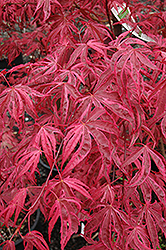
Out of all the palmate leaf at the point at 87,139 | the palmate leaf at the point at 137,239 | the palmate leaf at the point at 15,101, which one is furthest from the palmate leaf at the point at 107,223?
the palmate leaf at the point at 15,101

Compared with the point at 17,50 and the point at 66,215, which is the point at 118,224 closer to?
the point at 66,215

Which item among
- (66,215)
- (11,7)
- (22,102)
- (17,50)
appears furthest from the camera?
(17,50)

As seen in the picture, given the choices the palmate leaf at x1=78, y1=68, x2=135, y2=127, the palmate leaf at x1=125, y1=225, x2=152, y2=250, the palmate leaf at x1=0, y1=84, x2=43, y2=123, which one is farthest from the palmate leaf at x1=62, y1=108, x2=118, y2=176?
the palmate leaf at x1=125, y1=225, x2=152, y2=250

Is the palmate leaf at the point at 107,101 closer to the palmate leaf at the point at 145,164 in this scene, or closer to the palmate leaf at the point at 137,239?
the palmate leaf at the point at 145,164

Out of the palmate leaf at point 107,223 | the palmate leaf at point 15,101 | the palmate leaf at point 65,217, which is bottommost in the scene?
the palmate leaf at point 107,223

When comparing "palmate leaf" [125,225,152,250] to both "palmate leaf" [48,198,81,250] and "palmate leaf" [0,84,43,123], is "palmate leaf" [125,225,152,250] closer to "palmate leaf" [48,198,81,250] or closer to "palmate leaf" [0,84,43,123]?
"palmate leaf" [48,198,81,250]

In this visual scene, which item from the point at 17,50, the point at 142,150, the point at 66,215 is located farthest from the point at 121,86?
the point at 17,50

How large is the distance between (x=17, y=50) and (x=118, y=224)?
1347 mm

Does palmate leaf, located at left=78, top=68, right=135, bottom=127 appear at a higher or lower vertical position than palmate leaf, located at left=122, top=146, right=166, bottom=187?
higher

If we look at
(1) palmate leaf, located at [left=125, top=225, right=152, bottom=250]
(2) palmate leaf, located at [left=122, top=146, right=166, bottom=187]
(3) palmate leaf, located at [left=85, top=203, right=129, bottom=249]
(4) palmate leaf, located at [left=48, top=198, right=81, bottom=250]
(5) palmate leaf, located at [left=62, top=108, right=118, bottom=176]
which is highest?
(5) palmate leaf, located at [left=62, top=108, right=118, bottom=176]

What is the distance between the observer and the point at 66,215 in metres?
0.49

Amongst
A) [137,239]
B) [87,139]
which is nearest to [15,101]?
[87,139]

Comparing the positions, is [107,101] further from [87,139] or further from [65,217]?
[65,217]

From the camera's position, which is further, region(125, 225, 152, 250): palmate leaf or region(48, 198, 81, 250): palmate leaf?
region(125, 225, 152, 250): palmate leaf
